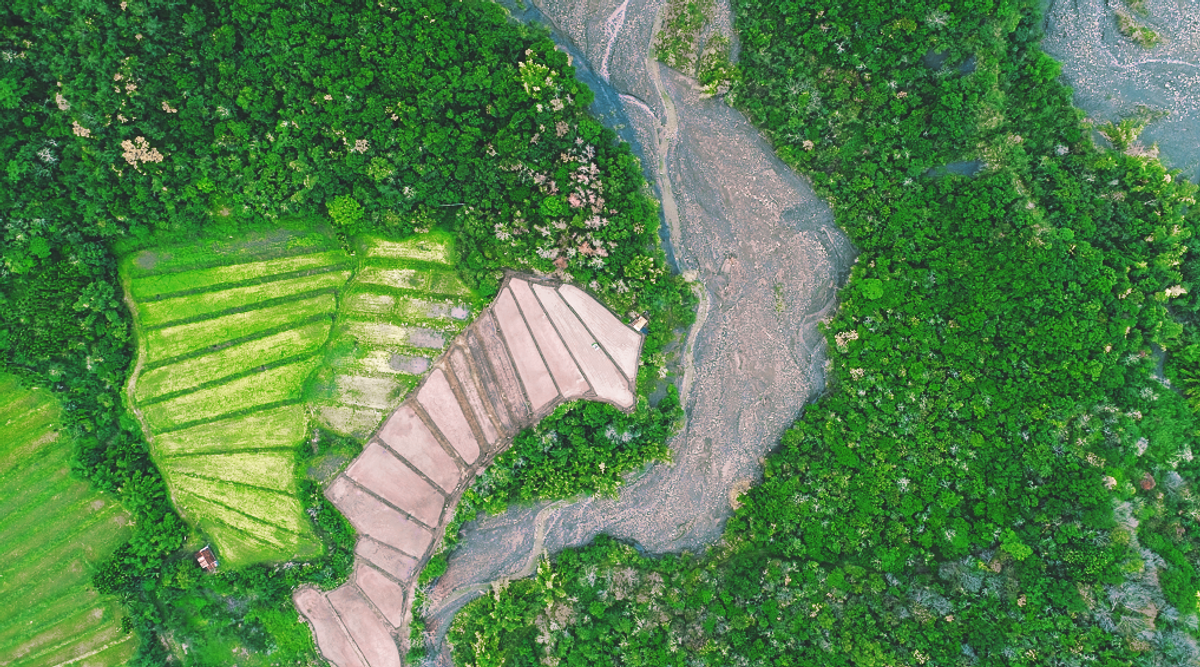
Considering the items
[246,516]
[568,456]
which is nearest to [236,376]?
[246,516]

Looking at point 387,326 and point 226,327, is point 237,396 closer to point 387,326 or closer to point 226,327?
point 226,327

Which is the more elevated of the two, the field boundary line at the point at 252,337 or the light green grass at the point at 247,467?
the field boundary line at the point at 252,337

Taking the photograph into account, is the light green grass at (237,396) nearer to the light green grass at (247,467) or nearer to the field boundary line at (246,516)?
the light green grass at (247,467)

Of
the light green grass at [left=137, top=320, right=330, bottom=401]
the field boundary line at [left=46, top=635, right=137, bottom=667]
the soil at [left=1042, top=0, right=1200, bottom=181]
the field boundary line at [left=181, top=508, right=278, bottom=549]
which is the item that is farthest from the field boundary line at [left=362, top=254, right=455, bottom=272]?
the soil at [left=1042, top=0, right=1200, bottom=181]

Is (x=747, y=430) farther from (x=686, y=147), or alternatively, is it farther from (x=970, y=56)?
(x=970, y=56)

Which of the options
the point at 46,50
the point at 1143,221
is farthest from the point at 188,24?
the point at 1143,221

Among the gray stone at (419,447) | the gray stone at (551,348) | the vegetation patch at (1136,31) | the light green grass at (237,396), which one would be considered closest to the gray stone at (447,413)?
the gray stone at (419,447)
